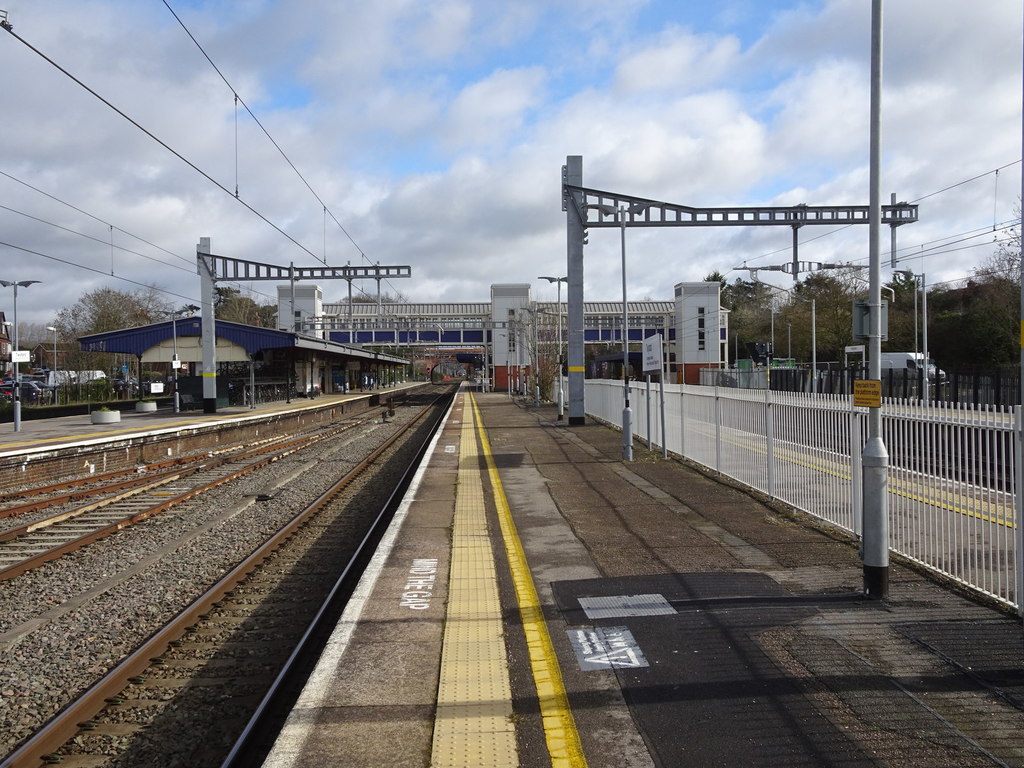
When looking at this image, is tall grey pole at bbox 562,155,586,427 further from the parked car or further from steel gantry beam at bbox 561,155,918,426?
the parked car

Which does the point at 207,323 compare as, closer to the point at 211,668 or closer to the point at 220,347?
the point at 220,347

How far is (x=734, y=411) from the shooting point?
13391mm

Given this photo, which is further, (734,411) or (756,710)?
(734,411)

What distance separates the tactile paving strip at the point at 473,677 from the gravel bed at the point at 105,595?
7.97 feet

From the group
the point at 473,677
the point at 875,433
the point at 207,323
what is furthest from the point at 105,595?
the point at 207,323

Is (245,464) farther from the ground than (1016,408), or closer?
closer

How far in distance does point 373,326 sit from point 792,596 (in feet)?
259

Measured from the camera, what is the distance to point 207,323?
34125 mm

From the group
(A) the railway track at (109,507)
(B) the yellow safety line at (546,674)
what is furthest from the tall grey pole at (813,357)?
(B) the yellow safety line at (546,674)

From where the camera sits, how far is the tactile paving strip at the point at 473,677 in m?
4.21

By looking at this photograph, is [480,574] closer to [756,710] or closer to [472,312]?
[756,710]

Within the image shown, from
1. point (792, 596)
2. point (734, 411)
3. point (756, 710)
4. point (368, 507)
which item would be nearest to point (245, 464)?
point (368, 507)

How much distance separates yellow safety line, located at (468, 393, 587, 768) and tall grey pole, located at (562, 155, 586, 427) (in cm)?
1786

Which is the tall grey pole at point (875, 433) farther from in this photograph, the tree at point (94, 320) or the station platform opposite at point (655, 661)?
the tree at point (94, 320)
